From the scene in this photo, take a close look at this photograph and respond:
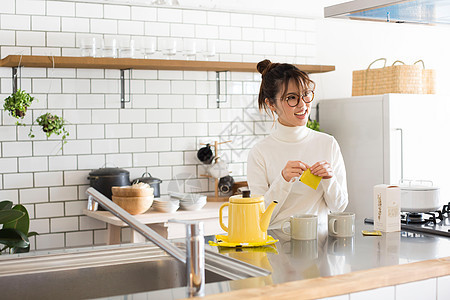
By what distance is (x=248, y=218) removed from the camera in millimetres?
2180

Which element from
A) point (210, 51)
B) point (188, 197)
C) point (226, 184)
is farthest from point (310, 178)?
point (210, 51)

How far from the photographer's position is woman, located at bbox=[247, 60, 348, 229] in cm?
A: 277

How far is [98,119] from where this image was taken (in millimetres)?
4438

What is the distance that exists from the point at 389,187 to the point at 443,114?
282cm

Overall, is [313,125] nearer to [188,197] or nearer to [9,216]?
[188,197]

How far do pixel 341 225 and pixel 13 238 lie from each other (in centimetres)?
196

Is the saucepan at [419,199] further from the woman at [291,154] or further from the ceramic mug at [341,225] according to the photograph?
the ceramic mug at [341,225]

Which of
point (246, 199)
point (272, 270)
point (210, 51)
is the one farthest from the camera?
point (210, 51)

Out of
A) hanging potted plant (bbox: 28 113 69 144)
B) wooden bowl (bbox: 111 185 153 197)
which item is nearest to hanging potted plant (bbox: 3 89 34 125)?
hanging potted plant (bbox: 28 113 69 144)

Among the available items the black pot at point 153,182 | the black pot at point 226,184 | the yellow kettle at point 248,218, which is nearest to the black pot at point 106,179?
the black pot at point 153,182

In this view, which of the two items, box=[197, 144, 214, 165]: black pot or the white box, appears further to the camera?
box=[197, 144, 214, 165]: black pot

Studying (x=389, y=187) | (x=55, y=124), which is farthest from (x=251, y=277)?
(x=55, y=124)

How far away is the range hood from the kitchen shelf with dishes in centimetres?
194

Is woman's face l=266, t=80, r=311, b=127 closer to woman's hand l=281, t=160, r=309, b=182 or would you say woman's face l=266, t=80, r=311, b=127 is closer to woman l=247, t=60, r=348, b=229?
woman l=247, t=60, r=348, b=229
